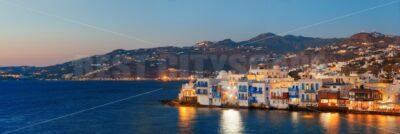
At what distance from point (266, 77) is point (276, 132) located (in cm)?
1656

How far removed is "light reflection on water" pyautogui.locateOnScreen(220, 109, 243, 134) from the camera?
97.5ft

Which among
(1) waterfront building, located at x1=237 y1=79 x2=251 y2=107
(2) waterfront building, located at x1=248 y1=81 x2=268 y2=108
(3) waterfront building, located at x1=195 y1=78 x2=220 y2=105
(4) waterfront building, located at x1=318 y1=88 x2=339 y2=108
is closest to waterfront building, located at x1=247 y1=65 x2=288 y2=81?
(1) waterfront building, located at x1=237 y1=79 x2=251 y2=107

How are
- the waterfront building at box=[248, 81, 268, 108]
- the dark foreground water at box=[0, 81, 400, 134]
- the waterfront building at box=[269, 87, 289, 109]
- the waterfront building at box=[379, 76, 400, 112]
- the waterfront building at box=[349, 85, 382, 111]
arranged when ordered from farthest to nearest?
the waterfront building at box=[248, 81, 268, 108], the waterfront building at box=[269, 87, 289, 109], the waterfront building at box=[349, 85, 382, 111], the waterfront building at box=[379, 76, 400, 112], the dark foreground water at box=[0, 81, 400, 134]

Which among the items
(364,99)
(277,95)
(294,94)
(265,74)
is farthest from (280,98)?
(265,74)

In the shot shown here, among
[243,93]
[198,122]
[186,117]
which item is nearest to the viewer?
[198,122]

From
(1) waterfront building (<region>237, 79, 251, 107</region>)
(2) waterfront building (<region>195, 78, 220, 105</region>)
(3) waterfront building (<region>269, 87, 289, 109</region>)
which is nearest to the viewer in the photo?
(3) waterfront building (<region>269, 87, 289, 109</region>)

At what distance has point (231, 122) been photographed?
108ft

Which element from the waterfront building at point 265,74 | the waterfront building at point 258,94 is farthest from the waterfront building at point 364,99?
the waterfront building at point 265,74

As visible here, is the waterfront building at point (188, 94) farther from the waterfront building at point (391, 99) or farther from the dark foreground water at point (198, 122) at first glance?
the waterfront building at point (391, 99)

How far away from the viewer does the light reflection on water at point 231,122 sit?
2973 cm

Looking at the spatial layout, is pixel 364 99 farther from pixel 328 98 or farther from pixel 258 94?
pixel 258 94

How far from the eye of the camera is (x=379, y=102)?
36000 millimetres

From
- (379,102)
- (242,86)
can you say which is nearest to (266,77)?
(242,86)

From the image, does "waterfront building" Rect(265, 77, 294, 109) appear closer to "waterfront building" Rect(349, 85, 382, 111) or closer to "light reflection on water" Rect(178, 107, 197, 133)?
"waterfront building" Rect(349, 85, 382, 111)
